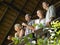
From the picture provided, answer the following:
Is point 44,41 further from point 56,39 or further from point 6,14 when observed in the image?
point 6,14

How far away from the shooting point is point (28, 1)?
30.0 ft

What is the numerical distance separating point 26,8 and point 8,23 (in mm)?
947

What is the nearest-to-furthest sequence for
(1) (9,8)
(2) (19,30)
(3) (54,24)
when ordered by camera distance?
(3) (54,24), (2) (19,30), (1) (9,8)

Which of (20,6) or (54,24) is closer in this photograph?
(54,24)

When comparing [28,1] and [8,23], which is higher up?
[28,1]

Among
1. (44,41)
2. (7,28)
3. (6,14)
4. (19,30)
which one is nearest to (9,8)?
(6,14)

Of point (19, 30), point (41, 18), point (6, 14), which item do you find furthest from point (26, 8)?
point (41, 18)

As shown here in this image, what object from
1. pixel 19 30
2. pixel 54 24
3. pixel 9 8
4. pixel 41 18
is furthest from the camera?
Result: pixel 9 8

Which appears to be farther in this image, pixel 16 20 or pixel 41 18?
pixel 16 20

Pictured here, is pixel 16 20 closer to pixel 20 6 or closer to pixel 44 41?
pixel 20 6

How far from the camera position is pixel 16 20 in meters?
8.96

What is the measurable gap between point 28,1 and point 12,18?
97 centimetres

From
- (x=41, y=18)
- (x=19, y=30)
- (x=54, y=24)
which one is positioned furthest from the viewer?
(x=19, y=30)

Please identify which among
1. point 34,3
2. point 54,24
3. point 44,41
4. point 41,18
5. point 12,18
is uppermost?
point 34,3
